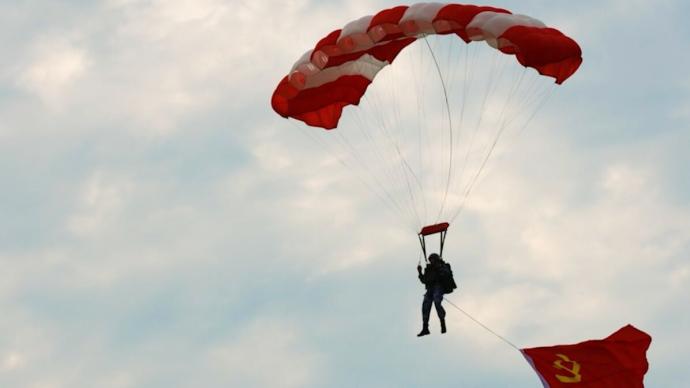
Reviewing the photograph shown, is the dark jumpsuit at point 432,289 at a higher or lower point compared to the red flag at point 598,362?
higher

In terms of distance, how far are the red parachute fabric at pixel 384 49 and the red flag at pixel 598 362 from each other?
5.25 meters

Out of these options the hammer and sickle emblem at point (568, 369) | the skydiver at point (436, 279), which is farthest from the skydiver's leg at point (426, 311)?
the hammer and sickle emblem at point (568, 369)

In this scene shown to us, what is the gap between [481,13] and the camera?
21359mm

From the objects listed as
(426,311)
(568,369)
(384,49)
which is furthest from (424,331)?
(384,49)

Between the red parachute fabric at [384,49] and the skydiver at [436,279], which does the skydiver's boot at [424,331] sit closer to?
the skydiver at [436,279]

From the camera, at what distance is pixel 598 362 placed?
23312mm

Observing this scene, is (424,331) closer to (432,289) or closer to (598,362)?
(432,289)

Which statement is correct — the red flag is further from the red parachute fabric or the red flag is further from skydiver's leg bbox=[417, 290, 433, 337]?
the red parachute fabric

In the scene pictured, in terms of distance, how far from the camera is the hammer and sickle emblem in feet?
76.4

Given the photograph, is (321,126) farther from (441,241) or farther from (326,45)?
(441,241)

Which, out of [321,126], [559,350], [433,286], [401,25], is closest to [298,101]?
[321,126]

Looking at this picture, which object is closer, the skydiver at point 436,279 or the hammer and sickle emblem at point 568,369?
the skydiver at point 436,279

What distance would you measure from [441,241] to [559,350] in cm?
368

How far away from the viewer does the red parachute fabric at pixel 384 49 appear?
68.2 feet
